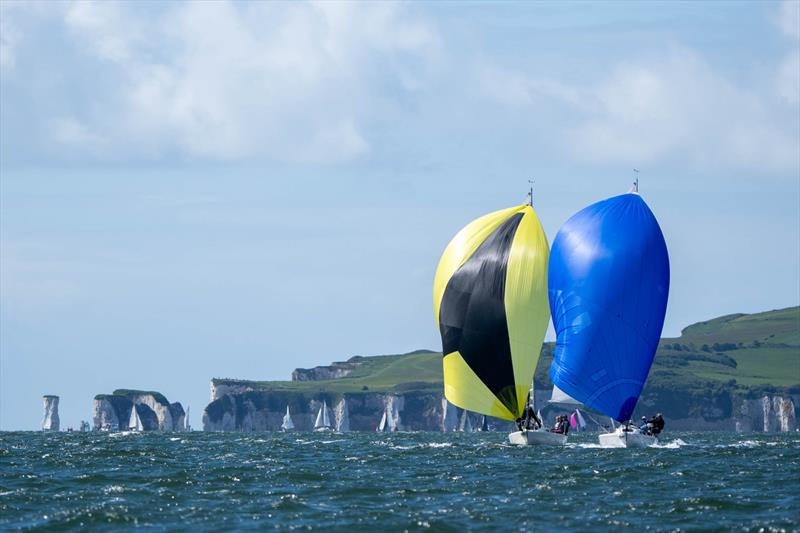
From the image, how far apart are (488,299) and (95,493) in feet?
86.3

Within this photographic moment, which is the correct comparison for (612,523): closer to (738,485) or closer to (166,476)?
(738,485)

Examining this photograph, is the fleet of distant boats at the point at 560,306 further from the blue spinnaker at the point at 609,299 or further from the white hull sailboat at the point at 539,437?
the white hull sailboat at the point at 539,437

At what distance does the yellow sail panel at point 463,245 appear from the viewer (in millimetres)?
68750

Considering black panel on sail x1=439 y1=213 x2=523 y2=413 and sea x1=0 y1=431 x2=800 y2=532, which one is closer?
sea x1=0 y1=431 x2=800 y2=532

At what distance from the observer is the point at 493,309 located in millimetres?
67500

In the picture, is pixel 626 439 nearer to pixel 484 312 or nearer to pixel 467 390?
pixel 467 390

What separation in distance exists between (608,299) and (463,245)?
25.8 feet

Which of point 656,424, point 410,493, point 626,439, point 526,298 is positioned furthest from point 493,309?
point 410,493

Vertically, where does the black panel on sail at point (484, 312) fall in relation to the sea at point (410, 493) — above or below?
above

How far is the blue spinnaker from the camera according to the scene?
64.8 meters

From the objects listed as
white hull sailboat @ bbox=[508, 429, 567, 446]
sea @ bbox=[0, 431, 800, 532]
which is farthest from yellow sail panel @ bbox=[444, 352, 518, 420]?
white hull sailboat @ bbox=[508, 429, 567, 446]

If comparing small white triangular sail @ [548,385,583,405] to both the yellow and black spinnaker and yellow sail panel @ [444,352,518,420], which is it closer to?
the yellow and black spinnaker

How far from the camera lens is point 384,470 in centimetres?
5741

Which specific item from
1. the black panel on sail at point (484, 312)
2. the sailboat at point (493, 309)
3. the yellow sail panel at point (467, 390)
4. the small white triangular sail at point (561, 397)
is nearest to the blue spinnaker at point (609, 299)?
the small white triangular sail at point (561, 397)
